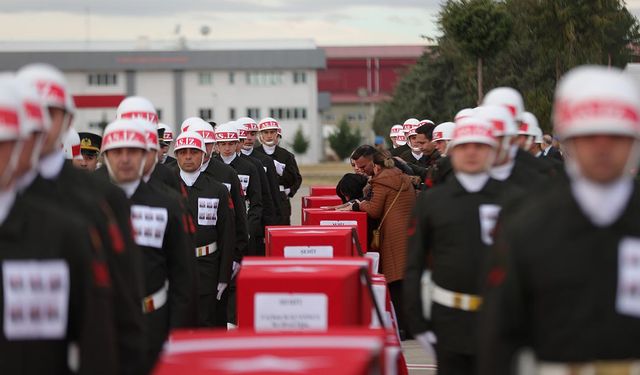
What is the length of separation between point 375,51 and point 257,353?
155707 mm

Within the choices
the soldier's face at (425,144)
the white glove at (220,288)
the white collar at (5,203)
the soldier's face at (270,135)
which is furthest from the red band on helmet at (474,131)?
the soldier's face at (270,135)

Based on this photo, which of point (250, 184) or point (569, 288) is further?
point (250, 184)

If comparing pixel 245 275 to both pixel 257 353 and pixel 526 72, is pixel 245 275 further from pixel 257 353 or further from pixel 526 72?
pixel 526 72

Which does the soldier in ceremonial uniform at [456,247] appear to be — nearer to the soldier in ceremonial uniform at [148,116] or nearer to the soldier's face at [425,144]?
the soldier in ceremonial uniform at [148,116]

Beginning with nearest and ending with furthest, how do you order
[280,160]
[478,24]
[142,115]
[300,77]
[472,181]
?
[472,181], [142,115], [280,160], [478,24], [300,77]

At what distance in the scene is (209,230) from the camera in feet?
39.7

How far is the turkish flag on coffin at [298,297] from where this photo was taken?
24.2ft

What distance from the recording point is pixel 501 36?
115 feet

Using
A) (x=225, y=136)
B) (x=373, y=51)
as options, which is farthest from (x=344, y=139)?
(x=225, y=136)

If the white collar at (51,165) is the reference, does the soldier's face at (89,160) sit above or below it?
above

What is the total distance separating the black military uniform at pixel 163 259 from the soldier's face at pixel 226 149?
8.55 metres

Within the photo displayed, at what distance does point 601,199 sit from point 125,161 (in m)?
3.98

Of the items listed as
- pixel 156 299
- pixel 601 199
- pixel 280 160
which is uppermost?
pixel 280 160

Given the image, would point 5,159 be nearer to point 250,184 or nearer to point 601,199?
point 601,199
